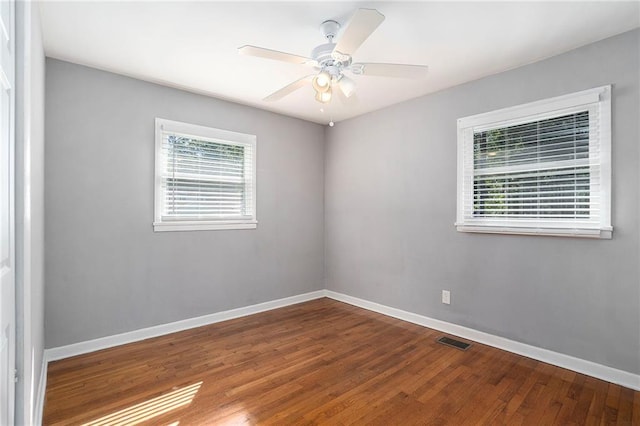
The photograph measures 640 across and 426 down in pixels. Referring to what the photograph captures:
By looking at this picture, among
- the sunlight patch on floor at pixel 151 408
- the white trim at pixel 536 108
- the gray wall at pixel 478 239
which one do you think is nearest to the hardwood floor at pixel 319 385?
the sunlight patch on floor at pixel 151 408

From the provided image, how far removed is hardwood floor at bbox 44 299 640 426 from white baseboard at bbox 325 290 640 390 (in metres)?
0.09

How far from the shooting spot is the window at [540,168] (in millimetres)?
2557

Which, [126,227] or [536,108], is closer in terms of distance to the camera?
[536,108]

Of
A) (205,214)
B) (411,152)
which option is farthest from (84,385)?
(411,152)

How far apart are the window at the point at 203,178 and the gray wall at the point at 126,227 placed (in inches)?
3.6

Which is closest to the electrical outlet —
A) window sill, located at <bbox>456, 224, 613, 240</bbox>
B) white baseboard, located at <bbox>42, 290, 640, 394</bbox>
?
white baseboard, located at <bbox>42, 290, 640, 394</bbox>

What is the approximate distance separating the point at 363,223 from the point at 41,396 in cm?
345

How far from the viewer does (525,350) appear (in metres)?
2.90

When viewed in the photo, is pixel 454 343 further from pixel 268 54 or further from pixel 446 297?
pixel 268 54

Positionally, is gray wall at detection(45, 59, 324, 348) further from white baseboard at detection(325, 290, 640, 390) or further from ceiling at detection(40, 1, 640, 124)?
white baseboard at detection(325, 290, 640, 390)

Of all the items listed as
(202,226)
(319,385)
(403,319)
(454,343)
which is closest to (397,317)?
(403,319)

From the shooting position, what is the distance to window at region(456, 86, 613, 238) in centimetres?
256

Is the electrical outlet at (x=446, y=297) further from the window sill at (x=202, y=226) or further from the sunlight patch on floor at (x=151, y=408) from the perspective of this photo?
the sunlight patch on floor at (x=151, y=408)

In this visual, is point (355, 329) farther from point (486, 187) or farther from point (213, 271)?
point (486, 187)
